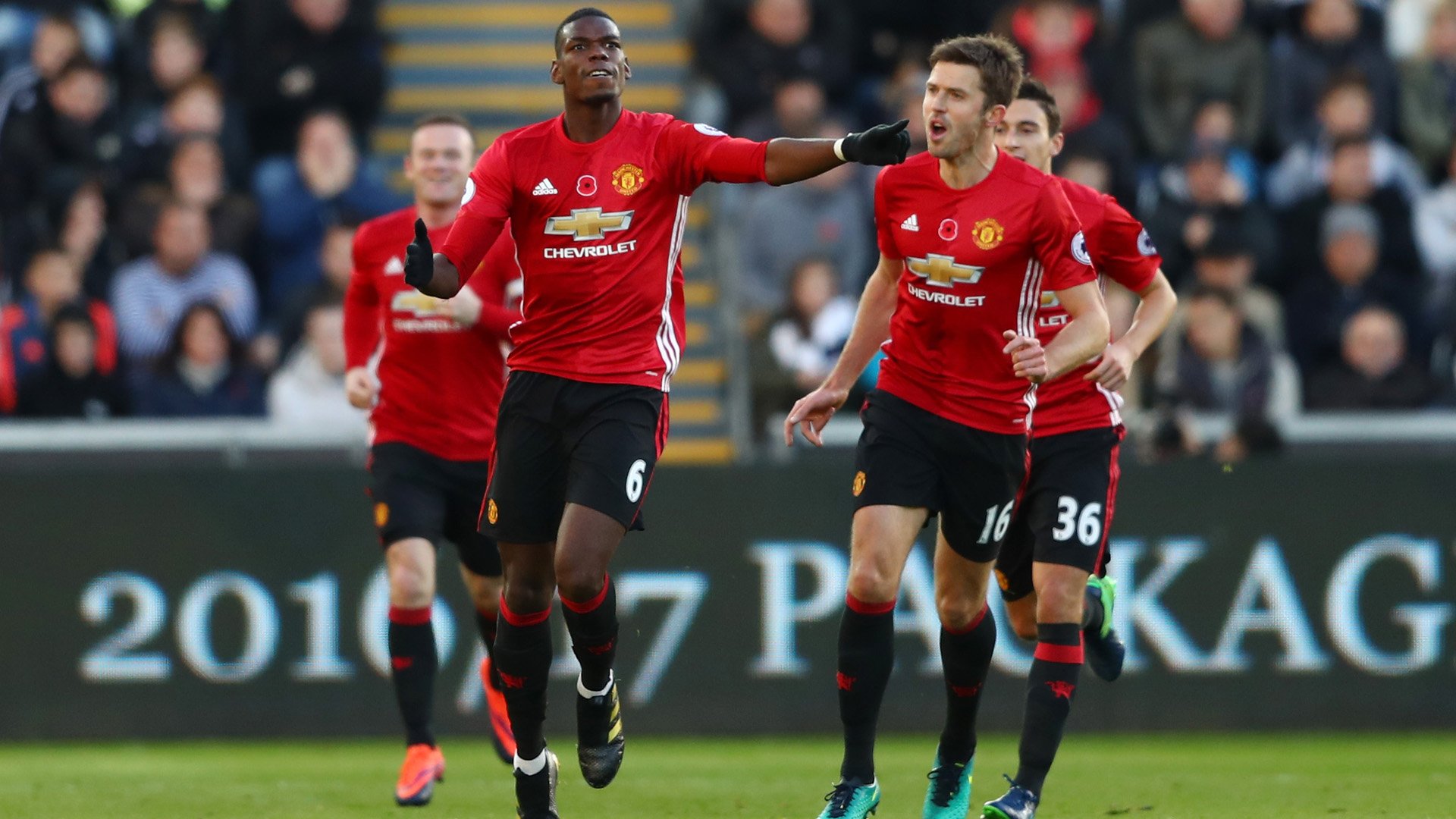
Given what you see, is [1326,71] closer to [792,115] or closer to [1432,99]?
[1432,99]

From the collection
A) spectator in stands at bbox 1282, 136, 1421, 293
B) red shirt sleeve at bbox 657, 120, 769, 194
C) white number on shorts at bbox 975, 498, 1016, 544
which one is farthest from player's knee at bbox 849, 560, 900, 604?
spectator in stands at bbox 1282, 136, 1421, 293

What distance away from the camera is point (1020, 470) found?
7457 millimetres

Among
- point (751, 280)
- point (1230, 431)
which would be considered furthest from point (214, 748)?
point (1230, 431)

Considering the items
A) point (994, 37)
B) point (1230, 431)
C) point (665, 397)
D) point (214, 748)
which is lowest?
point (214, 748)

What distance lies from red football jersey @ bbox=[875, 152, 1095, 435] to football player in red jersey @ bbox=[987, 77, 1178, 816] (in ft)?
1.61

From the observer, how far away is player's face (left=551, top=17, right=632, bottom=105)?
7.02m

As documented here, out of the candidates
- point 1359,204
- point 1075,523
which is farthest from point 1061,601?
point 1359,204

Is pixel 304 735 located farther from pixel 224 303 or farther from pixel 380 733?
pixel 224 303

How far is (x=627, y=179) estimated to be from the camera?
23.2 ft

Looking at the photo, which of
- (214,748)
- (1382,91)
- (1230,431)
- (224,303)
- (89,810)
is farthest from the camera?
(1382,91)

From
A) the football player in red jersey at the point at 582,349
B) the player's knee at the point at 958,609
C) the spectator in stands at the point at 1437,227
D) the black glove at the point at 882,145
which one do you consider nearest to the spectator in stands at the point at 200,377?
the football player in red jersey at the point at 582,349

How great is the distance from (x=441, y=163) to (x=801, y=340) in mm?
4221

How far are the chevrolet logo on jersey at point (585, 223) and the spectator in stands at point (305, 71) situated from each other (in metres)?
7.49

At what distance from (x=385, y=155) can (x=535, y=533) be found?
8242mm
